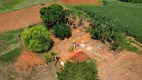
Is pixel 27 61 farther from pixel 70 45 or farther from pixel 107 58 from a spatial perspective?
pixel 107 58

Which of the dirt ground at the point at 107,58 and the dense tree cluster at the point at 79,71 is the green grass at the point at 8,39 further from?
the dense tree cluster at the point at 79,71

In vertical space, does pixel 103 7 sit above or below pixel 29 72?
above

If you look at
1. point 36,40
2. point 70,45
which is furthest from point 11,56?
point 70,45

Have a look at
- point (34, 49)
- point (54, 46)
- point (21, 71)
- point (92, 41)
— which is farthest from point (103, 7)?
point (21, 71)

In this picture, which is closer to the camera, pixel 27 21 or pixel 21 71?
pixel 21 71

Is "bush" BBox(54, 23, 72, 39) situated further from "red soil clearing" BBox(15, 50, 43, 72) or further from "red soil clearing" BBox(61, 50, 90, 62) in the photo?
"red soil clearing" BBox(15, 50, 43, 72)

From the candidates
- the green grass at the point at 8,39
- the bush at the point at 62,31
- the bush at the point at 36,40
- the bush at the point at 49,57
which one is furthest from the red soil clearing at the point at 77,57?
the green grass at the point at 8,39

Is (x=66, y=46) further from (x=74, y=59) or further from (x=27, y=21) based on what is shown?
(x=27, y=21)
